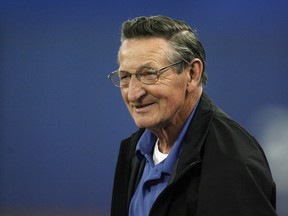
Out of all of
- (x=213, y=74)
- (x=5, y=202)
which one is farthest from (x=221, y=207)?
(x=5, y=202)

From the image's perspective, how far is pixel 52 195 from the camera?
102 inches

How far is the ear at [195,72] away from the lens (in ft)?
3.84

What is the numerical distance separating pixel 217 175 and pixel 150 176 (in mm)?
285

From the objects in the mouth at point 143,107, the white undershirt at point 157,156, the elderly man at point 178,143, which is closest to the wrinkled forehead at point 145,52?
the elderly man at point 178,143

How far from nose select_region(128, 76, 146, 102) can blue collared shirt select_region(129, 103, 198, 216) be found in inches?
6.2

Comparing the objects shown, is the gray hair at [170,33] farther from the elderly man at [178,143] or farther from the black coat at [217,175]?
the black coat at [217,175]

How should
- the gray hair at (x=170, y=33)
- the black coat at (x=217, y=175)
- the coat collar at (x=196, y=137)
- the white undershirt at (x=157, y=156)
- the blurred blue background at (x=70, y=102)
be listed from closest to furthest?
the black coat at (x=217, y=175)
the coat collar at (x=196, y=137)
the gray hair at (x=170, y=33)
the white undershirt at (x=157, y=156)
the blurred blue background at (x=70, y=102)

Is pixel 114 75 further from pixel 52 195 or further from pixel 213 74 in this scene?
pixel 52 195

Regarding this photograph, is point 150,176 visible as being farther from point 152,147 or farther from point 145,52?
point 145,52

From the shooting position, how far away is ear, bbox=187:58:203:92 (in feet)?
3.84

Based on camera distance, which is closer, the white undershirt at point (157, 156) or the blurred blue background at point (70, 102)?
the white undershirt at point (157, 156)

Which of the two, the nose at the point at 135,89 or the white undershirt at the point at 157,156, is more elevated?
the nose at the point at 135,89

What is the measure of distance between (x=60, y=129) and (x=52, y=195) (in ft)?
1.36

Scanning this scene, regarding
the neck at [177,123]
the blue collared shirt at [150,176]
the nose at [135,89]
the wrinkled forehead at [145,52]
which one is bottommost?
the blue collared shirt at [150,176]
